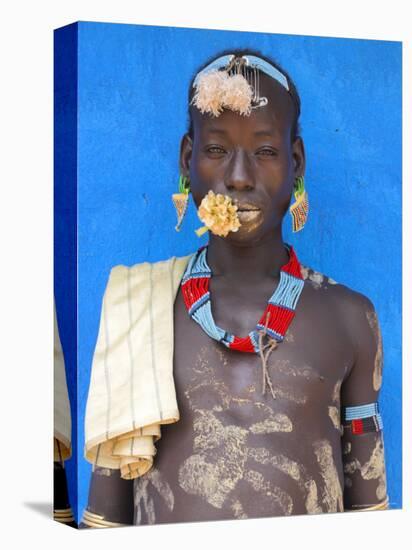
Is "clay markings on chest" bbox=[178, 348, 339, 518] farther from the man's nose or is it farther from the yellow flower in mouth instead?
the man's nose

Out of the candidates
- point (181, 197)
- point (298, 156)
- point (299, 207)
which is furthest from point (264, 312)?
point (298, 156)

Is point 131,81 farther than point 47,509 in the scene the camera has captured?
No

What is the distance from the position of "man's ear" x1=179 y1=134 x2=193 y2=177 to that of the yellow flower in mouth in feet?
0.57

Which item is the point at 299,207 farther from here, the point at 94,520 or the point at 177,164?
the point at 94,520

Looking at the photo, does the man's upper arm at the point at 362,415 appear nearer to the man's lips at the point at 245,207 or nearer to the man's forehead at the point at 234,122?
the man's lips at the point at 245,207

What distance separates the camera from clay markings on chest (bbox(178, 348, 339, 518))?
7.60 meters

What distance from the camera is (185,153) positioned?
7711 millimetres

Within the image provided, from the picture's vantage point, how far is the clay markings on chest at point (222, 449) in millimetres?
7602

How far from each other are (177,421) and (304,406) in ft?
2.02

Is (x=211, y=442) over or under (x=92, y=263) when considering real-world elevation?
under

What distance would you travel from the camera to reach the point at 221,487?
762 centimetres

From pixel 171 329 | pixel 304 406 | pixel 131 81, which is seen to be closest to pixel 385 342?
pixel 304 406

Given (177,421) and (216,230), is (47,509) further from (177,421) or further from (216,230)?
(216,230)

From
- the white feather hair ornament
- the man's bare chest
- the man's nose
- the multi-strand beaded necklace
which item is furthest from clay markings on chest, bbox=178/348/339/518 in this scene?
the white feather hair ornament
